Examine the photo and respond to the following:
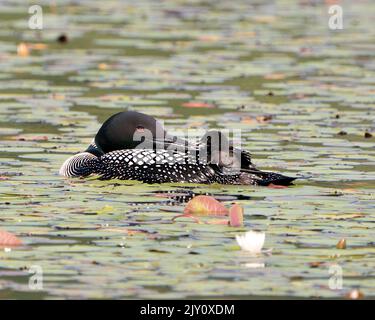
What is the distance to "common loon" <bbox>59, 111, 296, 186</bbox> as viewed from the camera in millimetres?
10352

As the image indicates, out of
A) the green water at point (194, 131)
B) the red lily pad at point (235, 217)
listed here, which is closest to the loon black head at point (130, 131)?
the green water at point (194, 131)

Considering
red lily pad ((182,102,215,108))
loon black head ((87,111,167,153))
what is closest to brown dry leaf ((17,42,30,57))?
red lily pad ((182,102,215,108))

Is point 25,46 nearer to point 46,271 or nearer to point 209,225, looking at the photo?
point 209,225

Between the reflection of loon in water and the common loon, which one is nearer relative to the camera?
the reflection of loon in water

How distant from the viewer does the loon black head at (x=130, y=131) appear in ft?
35.6

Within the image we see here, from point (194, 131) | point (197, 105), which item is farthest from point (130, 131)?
point (197, 105)

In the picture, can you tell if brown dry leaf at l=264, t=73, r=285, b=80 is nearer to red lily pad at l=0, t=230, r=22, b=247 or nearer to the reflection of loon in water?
the reflection of loon in water

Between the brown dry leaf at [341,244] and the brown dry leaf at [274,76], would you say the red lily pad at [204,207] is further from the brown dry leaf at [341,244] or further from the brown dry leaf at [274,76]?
the brown dry leaf at [274,76]

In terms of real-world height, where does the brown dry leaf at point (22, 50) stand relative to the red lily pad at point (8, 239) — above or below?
above

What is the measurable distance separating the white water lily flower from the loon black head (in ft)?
10.2

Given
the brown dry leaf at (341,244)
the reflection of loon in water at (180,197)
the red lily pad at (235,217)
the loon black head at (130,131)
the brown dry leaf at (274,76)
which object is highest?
the brown dry leaf at (274,76)

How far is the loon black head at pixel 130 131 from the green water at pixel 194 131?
0.48m
